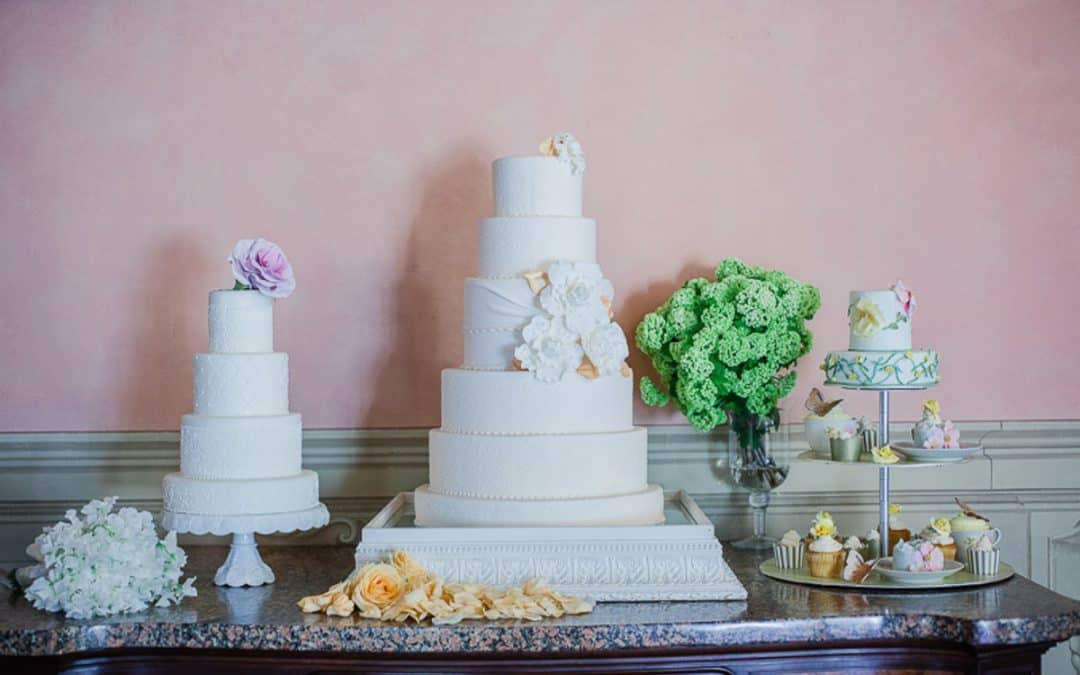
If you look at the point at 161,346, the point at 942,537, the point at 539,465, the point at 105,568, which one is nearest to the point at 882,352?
the point at 942,537

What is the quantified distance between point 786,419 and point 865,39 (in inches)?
43.6

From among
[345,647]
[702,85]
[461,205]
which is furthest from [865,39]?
[345,647]

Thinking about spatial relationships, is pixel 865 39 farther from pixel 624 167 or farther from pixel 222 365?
pixel 222 365

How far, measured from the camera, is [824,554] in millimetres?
2732

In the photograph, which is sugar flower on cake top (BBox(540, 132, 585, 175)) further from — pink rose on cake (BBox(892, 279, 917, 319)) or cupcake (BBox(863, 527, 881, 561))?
cupcake (BBox(863, 527, 881, 561))

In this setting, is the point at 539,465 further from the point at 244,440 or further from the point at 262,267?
the point at 262,267

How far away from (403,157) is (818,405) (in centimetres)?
133

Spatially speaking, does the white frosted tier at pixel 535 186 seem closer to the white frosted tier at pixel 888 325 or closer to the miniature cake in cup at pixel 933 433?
the white frosted tier at pixel 888 325

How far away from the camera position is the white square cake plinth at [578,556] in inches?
101

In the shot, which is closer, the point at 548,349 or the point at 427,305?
the point at 548,349

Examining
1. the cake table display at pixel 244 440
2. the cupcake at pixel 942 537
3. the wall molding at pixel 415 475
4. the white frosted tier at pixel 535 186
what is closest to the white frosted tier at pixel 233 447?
the cake table display at pixel 244 440

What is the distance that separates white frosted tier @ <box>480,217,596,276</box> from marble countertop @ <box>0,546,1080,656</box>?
0.84 m

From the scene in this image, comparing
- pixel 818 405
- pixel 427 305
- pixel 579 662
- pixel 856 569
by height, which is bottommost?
pixel 579 662

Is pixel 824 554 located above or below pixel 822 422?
below
